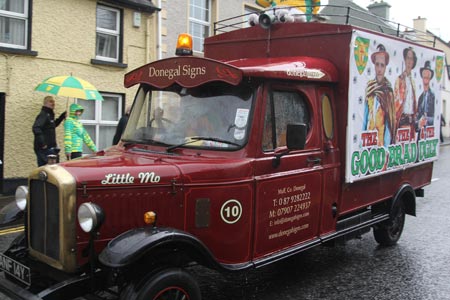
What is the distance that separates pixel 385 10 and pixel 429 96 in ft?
73.7

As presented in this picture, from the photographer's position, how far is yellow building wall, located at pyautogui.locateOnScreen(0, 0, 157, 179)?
967cm

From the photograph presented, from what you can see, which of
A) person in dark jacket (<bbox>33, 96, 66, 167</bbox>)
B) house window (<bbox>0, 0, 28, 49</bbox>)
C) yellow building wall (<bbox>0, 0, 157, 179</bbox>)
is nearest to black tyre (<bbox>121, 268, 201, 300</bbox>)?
person in dark jacket (<bbox>33, 96, 66, 167</bbox>)

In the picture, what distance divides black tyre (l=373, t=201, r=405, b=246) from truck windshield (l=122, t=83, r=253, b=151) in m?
3.17

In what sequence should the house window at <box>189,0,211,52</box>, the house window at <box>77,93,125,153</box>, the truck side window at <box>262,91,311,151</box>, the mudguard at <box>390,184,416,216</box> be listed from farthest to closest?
the house window at <box>189,0,211,52</box>
the house window at <box>77,93,125,153</box>
the mudguard at <box>390,184,416,216</box>
the truck side window at <box>262,91,311,151</box>

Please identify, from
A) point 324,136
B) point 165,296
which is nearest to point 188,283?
point 165,296

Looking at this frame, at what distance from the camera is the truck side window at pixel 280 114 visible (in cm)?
430

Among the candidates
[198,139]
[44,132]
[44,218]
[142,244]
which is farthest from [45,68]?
[142,244]

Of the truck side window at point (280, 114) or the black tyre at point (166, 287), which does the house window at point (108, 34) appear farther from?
the black tyre at point (166, 287)

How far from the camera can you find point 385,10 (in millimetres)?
27422

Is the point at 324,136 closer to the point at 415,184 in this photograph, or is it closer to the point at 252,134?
the point at 252,134

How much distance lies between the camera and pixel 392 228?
6566mm

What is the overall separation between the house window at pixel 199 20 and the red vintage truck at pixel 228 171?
8.21m

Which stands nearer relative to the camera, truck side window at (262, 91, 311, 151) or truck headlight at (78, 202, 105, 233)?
truck headlight at (78, 202, 105, 233)

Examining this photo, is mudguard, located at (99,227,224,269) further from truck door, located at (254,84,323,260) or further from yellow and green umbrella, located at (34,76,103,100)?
yellow and green umbrella, located at (34,76,103,100)
